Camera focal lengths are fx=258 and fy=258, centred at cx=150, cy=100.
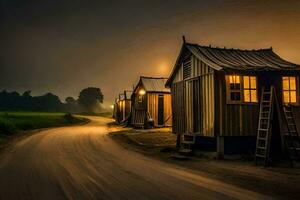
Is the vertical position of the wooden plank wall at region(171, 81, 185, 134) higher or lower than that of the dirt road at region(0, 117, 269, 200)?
higher

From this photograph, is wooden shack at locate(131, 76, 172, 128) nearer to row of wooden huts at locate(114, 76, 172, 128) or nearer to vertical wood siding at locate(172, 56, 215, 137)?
row of wooden huts at locate(114, 76, 172, 128)

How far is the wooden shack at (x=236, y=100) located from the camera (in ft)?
44.6

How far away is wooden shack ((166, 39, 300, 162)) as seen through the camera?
13.6 meters

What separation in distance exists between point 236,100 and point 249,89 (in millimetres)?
1043

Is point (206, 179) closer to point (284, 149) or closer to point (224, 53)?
point (284, 149)

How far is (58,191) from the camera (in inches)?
300

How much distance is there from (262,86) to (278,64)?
2.48m

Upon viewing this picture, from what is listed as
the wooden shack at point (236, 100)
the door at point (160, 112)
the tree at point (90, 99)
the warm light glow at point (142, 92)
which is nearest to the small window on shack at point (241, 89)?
the wooden shack at point (236, 100)

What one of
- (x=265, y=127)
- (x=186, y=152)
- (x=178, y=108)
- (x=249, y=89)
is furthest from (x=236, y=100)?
(x=178, y=108)

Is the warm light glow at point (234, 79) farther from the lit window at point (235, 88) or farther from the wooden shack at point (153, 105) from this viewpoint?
the wooden shack at point (153, 105)

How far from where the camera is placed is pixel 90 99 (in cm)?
16012

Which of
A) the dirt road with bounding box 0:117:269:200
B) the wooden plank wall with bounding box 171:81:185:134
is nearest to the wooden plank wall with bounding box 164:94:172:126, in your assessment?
the wooden plank wall with bounding box 171:81:185:134

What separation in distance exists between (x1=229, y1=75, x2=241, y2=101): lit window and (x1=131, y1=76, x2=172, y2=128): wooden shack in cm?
1887

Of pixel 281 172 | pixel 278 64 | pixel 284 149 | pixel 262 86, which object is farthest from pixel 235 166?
pixel 278 64
